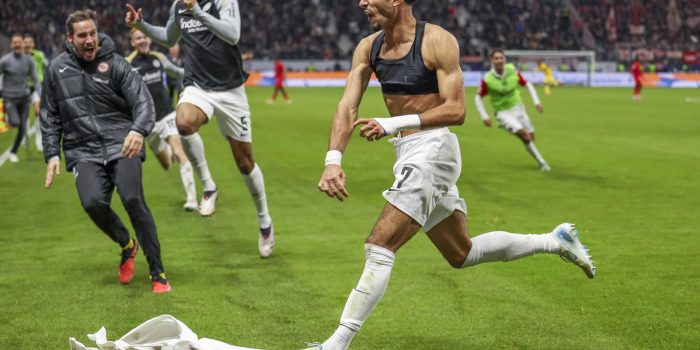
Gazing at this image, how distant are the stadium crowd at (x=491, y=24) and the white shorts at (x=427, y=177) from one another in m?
56.6

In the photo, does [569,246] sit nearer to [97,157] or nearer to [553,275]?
[553,275]

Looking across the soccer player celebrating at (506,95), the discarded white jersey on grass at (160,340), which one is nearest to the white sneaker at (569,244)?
the discarded white jersey on grass at (160,340)

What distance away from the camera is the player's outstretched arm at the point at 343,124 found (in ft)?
18.0

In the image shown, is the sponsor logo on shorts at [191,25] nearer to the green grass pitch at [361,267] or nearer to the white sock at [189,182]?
the green grass pitch at [361,267]

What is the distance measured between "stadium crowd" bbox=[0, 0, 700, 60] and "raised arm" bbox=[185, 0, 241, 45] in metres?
52.8

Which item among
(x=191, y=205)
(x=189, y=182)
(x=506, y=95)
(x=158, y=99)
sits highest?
(x=158, y=99)

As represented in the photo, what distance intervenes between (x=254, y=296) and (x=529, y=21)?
63333 millimetres

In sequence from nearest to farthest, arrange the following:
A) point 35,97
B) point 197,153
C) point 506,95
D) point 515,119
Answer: point 197,153 < point 515,119 < point 506,95 < point 35,97

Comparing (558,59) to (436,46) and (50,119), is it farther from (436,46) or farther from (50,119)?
(436,46)

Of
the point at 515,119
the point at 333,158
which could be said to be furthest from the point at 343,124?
the point at 515,119

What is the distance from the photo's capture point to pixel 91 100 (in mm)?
7984

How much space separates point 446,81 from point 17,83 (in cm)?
1480

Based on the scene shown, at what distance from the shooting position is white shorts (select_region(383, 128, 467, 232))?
5695mm

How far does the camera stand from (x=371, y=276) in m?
5.51
